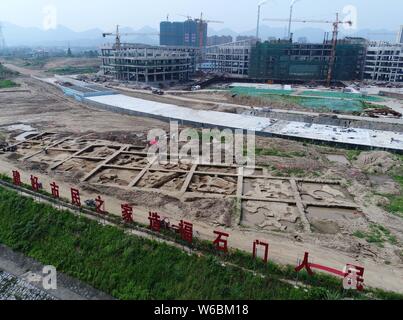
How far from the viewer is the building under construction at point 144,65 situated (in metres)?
73.7

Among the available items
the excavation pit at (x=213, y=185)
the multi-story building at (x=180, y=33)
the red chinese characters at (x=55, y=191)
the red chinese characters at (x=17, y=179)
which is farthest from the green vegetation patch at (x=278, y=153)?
the multi-story building at (x=180, y=33)

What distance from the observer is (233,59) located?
3676 inches

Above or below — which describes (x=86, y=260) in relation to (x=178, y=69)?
below

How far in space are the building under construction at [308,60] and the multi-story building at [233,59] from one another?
12.6 feet

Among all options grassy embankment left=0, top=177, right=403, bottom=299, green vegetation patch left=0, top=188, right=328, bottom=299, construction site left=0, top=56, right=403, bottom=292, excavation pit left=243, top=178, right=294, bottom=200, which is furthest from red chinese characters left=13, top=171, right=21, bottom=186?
excavation pit left=243, top=178, right=294, bottom=200

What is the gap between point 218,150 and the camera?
1241 inches

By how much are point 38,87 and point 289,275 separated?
68983 mm

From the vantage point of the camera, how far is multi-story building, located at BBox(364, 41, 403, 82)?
259 ft

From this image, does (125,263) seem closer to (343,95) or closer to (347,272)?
(347,272)

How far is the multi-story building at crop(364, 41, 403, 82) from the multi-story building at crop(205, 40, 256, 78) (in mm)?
30404

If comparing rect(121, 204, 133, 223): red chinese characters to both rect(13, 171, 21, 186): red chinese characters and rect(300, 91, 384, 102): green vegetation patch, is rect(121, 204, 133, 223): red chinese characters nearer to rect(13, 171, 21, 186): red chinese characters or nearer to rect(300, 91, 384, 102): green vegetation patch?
rect(13, 171, 21, 186): red chinese characters

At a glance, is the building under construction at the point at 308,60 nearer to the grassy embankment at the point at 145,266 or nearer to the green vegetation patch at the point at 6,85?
the green vegetation patch at the point at 6,85
